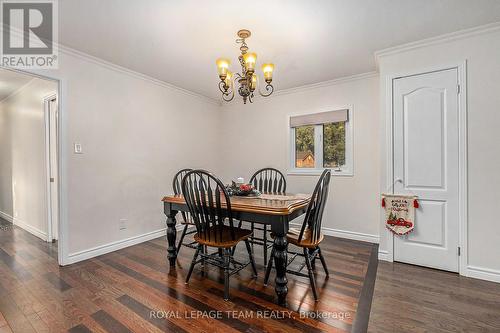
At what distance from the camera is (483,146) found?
7.49 feet

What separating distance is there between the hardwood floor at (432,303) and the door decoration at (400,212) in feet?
1.44

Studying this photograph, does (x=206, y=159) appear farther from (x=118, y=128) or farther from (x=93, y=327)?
(x=93, y=327)

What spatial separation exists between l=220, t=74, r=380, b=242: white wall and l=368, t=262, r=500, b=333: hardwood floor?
1.05 m

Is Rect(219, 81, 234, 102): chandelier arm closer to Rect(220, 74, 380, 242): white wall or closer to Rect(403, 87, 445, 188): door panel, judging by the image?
Rect(220, 74, 380, 242): white wall

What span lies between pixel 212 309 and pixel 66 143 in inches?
92.6

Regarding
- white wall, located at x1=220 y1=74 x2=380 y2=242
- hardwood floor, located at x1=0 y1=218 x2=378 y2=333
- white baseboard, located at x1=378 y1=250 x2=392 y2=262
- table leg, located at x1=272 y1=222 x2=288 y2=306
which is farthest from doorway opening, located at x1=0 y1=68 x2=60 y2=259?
white baseboard, located at x1=378 y1=250 x2=392 y2=262

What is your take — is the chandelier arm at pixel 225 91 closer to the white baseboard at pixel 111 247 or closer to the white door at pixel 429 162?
the white door at pixel 429 162

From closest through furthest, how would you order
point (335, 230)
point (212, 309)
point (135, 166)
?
point (212, 309), point (135, 166), point (335, 230)

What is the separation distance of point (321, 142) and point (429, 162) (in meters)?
1.56

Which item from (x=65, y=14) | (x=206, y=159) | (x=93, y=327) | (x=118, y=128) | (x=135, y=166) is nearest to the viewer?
(x=93, y=327)

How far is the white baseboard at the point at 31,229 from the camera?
3565mm

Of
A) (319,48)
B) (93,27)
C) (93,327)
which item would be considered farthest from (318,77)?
(93,327)

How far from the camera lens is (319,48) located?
8.68 feet

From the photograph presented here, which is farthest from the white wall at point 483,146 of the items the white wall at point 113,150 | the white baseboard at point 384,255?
the white wall at point 113,150
